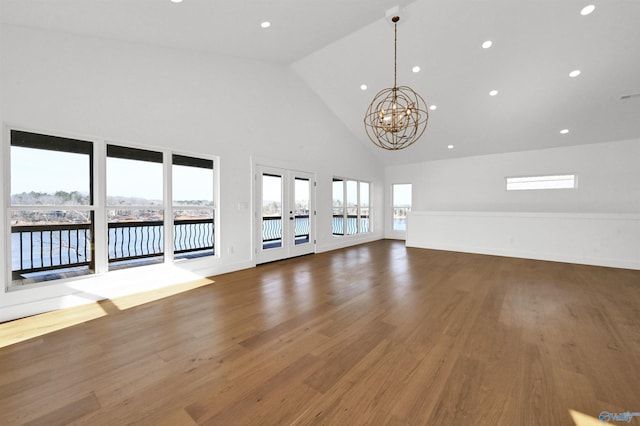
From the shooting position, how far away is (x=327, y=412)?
1.40 m

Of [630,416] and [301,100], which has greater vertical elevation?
[301,100]

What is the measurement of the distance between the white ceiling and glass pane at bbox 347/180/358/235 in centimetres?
212

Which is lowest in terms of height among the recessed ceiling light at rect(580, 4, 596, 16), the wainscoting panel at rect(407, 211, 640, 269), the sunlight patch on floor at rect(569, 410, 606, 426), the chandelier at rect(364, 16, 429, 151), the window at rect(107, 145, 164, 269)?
the sunlight patch on floor at rect(569, 410, 606, 426)

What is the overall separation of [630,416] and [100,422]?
9.16ft

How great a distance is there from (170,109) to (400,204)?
7248 mm

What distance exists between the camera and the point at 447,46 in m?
4.29

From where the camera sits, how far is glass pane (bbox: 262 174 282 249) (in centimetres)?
514

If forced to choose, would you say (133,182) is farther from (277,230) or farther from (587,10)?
(587,10)

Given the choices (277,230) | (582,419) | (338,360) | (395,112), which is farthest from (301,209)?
(582,419)

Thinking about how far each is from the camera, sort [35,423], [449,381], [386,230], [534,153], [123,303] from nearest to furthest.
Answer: [35,423], [449,381], [123,303], [534,153], [386,230]

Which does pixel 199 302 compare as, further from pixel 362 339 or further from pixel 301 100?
pixel 301 100

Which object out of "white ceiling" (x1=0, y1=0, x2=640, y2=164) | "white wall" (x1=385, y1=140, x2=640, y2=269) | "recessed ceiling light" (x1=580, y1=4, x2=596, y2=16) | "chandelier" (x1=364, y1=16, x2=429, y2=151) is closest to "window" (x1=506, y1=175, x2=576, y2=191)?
"white wall" (x1=385, y1=140, x2=640, y2=269)

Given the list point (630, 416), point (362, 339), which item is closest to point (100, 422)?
point (362, 339)

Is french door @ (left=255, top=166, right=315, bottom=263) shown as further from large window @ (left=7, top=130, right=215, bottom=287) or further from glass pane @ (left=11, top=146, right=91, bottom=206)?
glass pane @ (left=11, top=146, right=91, bottom=206)
